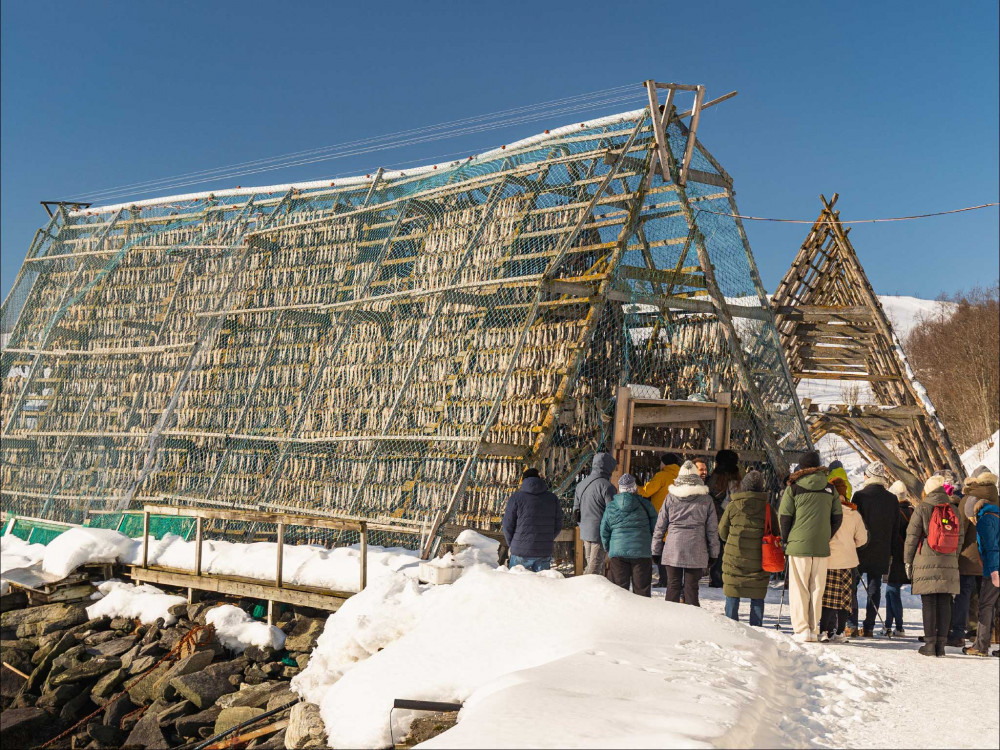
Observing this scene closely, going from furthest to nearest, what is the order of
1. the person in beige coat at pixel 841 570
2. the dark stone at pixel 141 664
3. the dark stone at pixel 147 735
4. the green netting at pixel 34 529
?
the green netting at pixel 34 529 < the dark stone at pixel 141 664 < the dark stone at pixel 147 735 < the person in beige coat at pixel 841 570

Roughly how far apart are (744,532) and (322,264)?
1126 centimetres

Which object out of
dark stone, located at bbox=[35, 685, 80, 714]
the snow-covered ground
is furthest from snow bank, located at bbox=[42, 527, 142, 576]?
the snow-covered ground

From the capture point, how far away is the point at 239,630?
12.8 meters

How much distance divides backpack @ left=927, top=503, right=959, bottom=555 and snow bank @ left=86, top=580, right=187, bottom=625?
390 inches

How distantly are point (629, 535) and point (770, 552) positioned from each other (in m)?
1.34

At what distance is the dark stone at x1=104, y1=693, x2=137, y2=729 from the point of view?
12.3 metres

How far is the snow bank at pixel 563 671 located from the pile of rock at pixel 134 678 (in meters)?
2.02

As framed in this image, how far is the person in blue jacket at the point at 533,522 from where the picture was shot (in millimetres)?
10719

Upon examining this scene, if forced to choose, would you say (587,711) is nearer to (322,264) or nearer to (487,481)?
(487,481)

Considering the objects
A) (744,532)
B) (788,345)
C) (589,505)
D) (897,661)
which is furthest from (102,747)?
(788,345)

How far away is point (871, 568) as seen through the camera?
34.4 feet

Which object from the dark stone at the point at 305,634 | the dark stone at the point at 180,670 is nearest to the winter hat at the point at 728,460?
the dark stone at the point at 305,634

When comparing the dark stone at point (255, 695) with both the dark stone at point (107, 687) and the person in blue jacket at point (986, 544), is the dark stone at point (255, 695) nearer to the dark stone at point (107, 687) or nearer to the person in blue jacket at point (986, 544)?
the dark stone at point (107, 687)

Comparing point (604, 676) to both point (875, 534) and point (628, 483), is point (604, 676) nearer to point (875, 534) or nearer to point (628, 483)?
point (628, 483)
